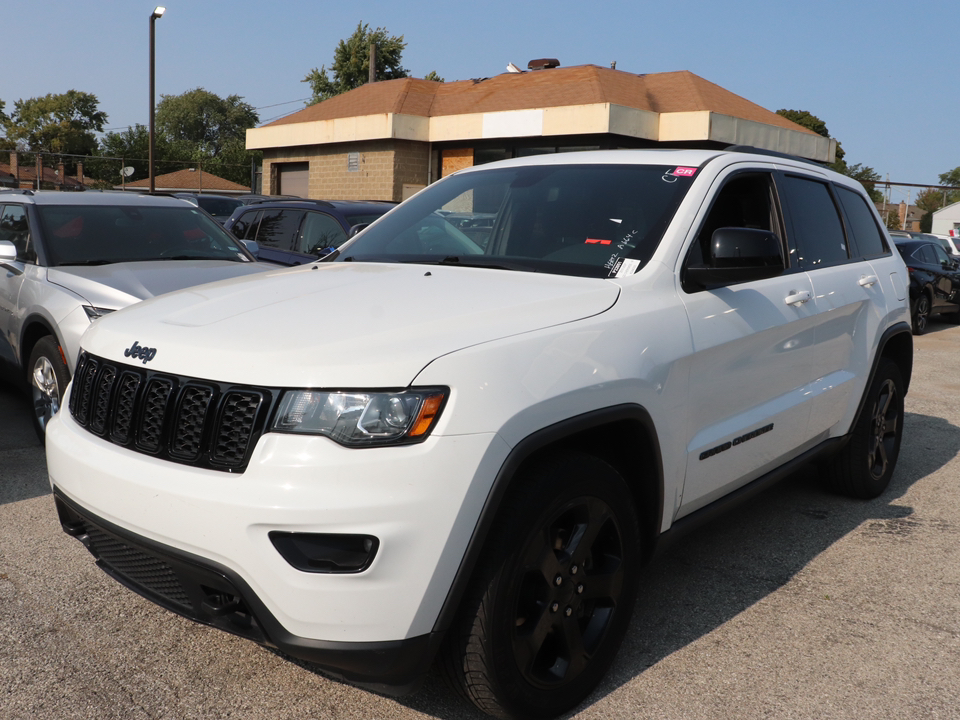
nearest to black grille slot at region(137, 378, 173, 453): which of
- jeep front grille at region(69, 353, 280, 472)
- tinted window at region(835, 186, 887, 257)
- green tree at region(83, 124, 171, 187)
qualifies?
jeep front grille at region(69, 353, 280, 472)

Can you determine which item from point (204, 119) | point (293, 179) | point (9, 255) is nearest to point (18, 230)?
point (9, 255)

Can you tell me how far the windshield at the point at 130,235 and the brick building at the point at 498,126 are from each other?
15249mm

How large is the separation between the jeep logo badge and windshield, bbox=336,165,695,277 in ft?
4.12

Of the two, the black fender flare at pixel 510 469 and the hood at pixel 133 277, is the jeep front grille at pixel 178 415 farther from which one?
the hood at pixel 133 277

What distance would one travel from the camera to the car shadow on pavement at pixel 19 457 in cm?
479

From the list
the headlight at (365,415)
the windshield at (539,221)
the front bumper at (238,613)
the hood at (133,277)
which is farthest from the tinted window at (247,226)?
the headlight at (365,415)

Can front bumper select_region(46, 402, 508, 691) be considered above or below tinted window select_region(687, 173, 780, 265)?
below

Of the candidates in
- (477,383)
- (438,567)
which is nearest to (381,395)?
(477,383)

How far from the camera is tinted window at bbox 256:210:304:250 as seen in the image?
31.6 feet

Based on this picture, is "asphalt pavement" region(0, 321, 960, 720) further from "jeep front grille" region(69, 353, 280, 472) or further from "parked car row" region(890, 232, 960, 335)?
"parked car row" region(890, 232, 960, 335)

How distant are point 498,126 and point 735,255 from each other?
2058 centimetres

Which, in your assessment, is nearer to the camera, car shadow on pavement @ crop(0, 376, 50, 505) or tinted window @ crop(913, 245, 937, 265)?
car shadow on pavement @ crop(0, 376, 50, 505)

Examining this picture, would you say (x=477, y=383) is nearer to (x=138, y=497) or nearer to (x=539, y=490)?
(x=539, y=490)

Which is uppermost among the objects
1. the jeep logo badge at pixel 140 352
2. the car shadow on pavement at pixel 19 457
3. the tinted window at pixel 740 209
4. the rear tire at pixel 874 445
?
the tinted window at pixel 740 209
